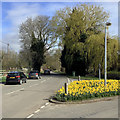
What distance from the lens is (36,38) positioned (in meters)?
51.7

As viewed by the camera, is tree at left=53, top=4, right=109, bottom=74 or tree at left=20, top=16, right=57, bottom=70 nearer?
tree at left=53, top=4, right=109, bottom=74

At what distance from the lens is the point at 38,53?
51.4 m

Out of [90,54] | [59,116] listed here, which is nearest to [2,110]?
[59,116]

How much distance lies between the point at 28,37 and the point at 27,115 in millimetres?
43572

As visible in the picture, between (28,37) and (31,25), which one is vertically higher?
(31,25)

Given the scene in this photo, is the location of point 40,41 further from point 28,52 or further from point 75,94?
point 75,94

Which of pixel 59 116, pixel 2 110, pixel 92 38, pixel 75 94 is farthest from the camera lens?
pixel 92 38

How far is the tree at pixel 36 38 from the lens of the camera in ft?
158

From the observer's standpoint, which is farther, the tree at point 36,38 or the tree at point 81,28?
the tree at point 36,38

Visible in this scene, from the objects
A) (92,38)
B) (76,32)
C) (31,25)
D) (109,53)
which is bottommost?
(109,53)

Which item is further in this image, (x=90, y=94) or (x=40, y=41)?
(x=40, y=41)

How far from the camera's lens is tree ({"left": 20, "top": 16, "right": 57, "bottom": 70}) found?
48250 millimetres

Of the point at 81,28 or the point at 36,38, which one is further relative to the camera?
the point at 36,38

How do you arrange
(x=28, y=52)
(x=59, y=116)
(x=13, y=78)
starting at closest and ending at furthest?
(x=59, y=116), (x=13, y=78), (x=28, y=52)
